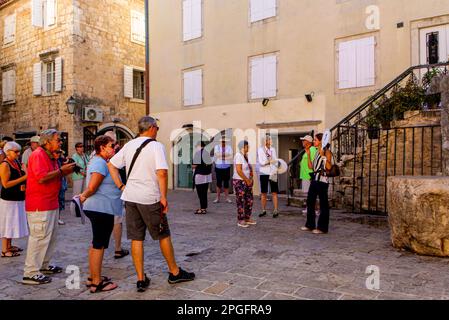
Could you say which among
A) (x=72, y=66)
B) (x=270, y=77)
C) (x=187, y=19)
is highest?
(x=187, y=19)

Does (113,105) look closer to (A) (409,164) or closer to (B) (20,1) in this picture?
(B) (20,1)

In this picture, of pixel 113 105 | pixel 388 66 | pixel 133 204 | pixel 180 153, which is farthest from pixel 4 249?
pixel 113 105

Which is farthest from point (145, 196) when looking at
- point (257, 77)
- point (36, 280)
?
point (257, 77)

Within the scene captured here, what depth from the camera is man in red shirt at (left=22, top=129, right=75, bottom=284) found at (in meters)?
4.21

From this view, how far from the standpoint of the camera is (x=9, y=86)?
20.7 meters

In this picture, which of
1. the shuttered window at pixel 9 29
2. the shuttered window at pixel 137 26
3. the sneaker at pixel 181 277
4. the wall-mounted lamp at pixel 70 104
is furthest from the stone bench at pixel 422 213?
the shuttered window at pixel 9 29

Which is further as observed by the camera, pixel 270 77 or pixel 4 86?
pixel 4 86

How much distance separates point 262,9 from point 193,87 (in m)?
3.92

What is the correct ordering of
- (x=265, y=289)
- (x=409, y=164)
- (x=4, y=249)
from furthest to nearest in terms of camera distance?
1. (x=409, y=164)
2. (x=4, y=249)
3. (x=265, y=289)

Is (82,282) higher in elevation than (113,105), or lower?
lower

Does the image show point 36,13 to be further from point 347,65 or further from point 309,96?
point 347,65

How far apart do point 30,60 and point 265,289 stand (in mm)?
19526

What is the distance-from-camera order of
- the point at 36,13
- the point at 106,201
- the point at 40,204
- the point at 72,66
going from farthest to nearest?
the point at 36,13, the point at 72,66, the point at 40,204, the point at 106,201

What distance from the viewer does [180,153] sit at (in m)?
16.4
